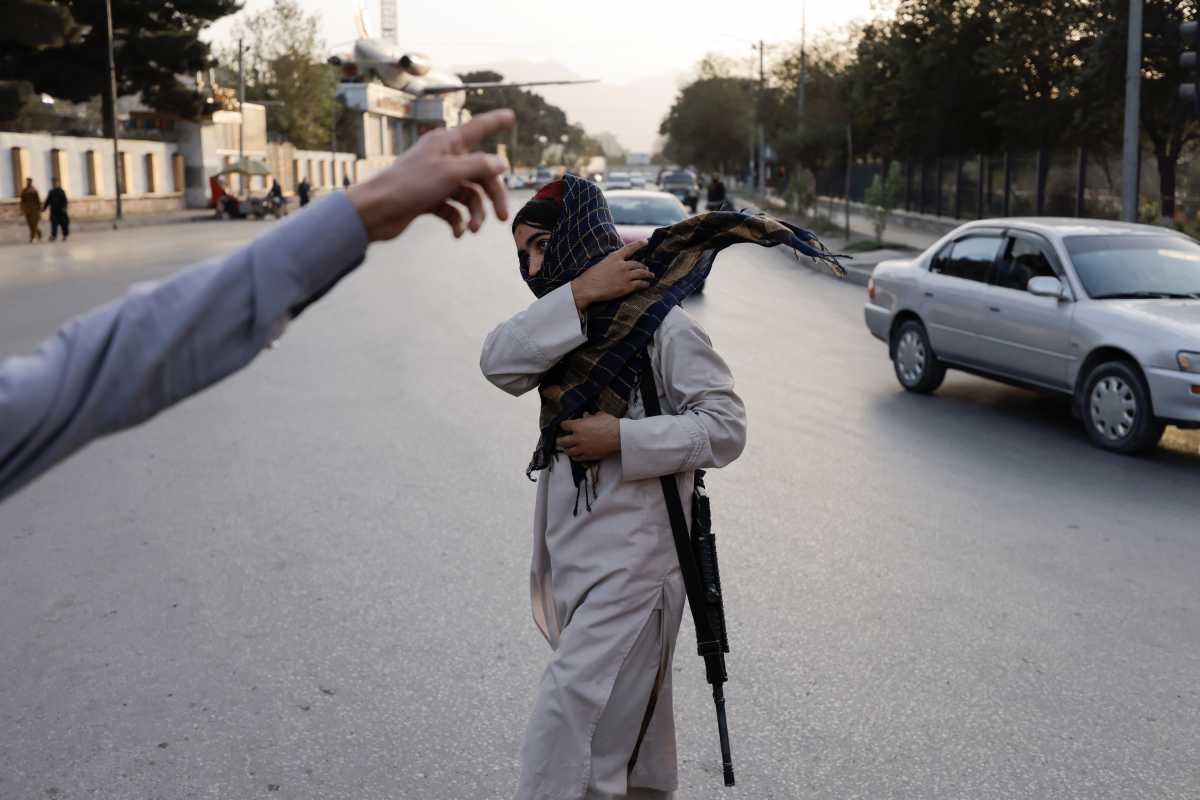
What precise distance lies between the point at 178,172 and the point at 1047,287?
185ft

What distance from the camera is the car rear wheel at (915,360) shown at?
11391 millimetres

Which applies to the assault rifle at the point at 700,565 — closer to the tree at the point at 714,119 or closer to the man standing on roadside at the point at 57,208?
the man standing on roadside at the point at 57,208

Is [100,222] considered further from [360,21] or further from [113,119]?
[360,21]

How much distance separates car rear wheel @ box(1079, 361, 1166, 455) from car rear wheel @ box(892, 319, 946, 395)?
77.1 inches

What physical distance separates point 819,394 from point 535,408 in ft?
7.90

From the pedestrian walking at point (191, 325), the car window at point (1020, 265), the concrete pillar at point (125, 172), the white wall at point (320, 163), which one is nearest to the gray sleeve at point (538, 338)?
the pedestrian walking at point (191, 325)

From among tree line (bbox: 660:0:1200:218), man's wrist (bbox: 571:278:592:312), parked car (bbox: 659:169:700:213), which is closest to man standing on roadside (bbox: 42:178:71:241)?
tree line (bbox: 660:0:1200:218)

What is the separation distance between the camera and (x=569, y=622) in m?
3.08

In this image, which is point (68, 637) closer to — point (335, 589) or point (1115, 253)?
point (335, 589)

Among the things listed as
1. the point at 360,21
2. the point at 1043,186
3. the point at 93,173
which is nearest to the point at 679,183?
the point at 93,173

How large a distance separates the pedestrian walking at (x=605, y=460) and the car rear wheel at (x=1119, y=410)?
21.5 feet

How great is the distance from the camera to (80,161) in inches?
1953

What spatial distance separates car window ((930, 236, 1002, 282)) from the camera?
1097cm

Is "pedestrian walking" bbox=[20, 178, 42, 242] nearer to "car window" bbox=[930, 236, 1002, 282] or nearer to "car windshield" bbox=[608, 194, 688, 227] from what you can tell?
"car windshield" bbox=[608, 194, 688, 227]
